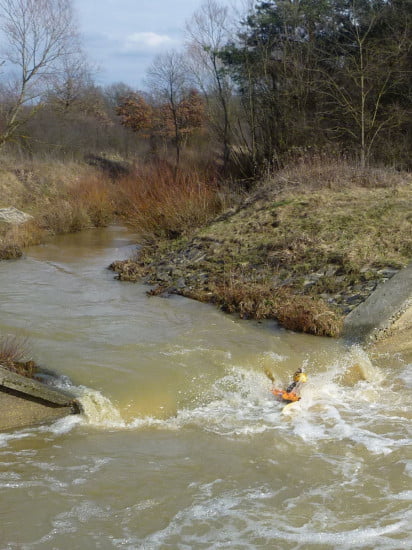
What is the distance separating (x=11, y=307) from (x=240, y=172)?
14989 millimetres

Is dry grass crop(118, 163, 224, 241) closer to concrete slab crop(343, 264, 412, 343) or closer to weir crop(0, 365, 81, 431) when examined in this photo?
concrete slab crop(343, 264, 412, 343)

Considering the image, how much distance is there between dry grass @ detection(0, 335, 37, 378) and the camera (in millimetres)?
6292

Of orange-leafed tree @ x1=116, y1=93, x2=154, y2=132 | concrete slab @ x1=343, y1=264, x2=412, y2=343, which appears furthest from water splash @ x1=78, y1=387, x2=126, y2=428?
orange-leafed tree @ x1=116, y1=93, x2=154, y2=132

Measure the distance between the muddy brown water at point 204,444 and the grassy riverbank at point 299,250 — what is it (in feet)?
3.02

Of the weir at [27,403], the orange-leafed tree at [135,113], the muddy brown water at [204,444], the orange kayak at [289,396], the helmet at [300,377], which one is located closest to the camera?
the muddy brown water at [204,444]

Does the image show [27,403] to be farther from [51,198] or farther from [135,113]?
[135,113]

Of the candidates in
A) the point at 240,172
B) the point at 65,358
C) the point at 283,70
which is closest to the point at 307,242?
the point at 65,358

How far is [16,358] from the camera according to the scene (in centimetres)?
655

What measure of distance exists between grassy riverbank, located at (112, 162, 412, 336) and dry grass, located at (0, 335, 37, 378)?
3742 millimetres

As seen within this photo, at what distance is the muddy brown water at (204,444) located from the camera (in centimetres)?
405

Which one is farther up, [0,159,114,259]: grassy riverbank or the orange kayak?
[0,159,114,259]: grassy riverbank

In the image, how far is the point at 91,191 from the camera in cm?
2164

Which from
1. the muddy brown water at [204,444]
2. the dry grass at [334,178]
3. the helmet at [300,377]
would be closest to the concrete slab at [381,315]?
the muddy brown water at [204,444]

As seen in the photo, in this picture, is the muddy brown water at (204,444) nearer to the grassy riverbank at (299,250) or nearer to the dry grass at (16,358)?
the dry grass at (16,358)
